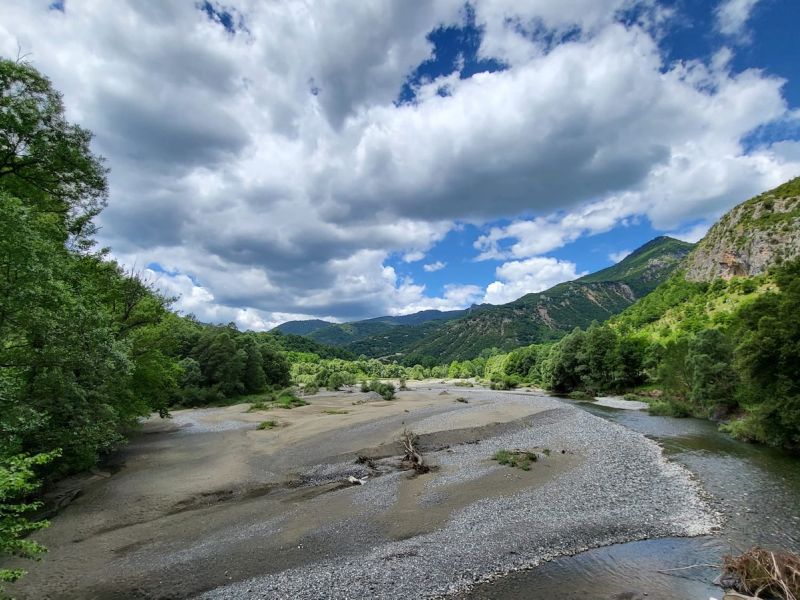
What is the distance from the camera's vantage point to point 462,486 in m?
22.5

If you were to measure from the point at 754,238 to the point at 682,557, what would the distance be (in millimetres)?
137644

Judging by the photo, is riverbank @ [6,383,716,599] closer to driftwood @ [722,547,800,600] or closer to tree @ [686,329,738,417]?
driftwood @ [722,547,800,600]

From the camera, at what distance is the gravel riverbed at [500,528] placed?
13383mm

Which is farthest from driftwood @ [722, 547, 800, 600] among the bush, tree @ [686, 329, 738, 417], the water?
the bush

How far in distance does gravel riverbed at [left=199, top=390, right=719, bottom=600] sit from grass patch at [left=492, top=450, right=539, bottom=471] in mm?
614

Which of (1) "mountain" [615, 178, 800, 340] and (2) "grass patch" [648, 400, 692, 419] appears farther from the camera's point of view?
(1) "mountain" [615, 178, 800, 340]

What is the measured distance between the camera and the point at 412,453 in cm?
2919

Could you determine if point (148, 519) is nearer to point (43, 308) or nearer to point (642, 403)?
point (43, 308)

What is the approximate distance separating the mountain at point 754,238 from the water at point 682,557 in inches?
4388

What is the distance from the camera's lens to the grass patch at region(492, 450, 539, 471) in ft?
84.5

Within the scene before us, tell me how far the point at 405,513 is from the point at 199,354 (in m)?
69.6

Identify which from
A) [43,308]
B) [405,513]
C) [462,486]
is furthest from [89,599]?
[462,486]

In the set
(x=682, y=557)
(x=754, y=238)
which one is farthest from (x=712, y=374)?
(x=754, y=238)

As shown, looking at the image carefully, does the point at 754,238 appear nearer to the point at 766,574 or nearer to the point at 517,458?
the point at 517,458
